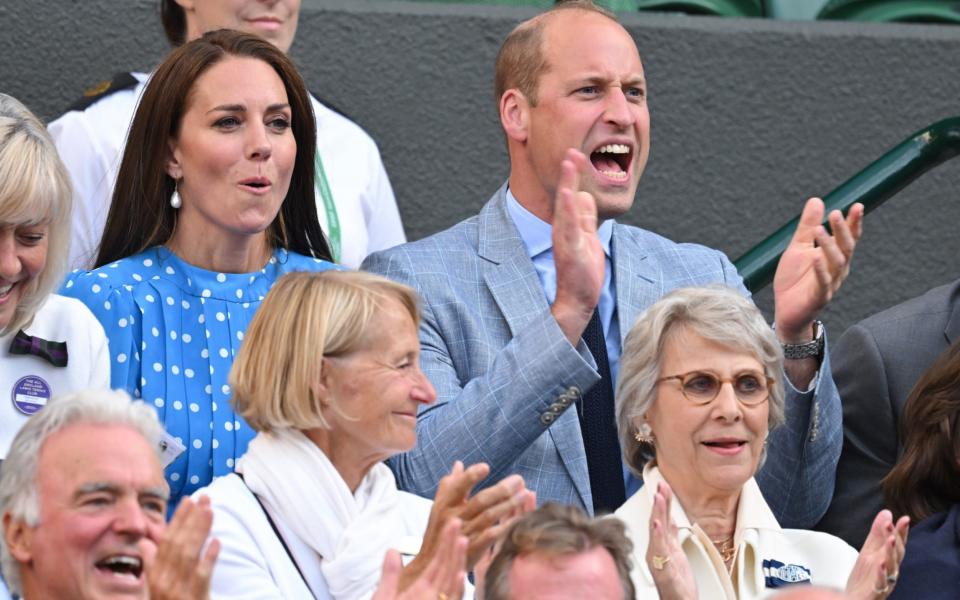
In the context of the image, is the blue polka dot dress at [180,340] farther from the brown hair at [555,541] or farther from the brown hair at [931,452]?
the brown hair at [931,452]

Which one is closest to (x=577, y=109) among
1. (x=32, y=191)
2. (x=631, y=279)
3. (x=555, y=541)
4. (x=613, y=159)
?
(x=613, y=159)

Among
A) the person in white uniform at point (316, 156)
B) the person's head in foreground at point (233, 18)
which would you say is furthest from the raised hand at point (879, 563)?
the person's head in foreground at point (233, 18)

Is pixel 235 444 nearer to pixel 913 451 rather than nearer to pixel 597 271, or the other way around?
pixel 597 271

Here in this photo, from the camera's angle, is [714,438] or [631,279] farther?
[631,279]

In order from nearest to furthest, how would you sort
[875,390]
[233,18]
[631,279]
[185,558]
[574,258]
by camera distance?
1. [185,558]
2. [574,258]
3. [631,279]
4. [875,390]
5. [233,18]

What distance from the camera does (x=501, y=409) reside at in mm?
4117

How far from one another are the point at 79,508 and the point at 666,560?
1.07 metres

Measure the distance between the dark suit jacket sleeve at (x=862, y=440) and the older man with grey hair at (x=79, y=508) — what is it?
71.6 inches

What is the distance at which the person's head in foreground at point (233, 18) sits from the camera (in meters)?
5.04

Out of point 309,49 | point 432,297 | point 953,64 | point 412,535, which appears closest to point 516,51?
point 432,297

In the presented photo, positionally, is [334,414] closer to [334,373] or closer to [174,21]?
[334,373]

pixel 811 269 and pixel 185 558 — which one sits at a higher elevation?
pixel 811 269

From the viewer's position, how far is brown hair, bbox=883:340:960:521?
4395 millimetres

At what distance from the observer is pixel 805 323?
14.1 feet
